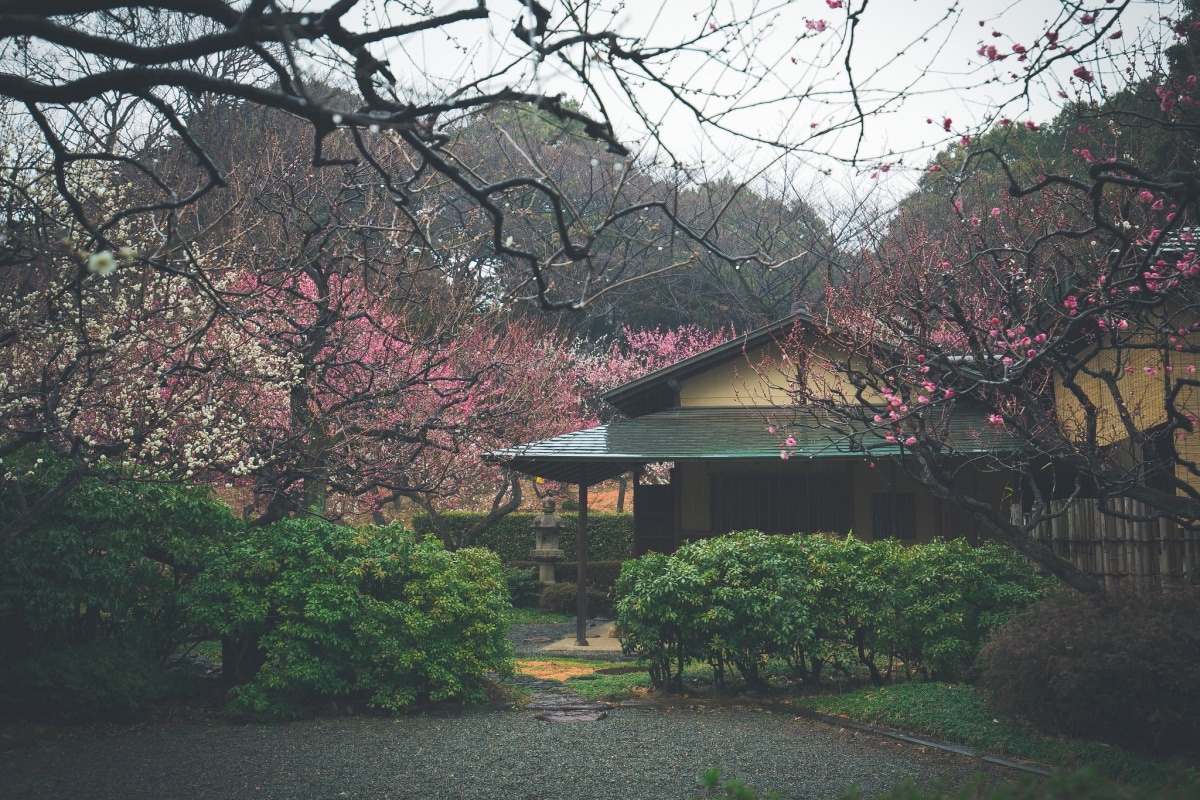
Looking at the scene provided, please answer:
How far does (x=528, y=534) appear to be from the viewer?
23219 millimetres

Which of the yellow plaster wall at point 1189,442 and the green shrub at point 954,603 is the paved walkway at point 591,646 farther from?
the yellow plaster wall at point 1189,442

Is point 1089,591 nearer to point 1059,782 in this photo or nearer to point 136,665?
point 1059,782

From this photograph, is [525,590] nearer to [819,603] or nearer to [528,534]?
[528,534]

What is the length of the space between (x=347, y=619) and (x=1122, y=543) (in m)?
7.04

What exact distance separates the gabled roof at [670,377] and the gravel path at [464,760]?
806 cm

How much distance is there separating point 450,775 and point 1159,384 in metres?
8.52

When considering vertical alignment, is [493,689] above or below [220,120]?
below

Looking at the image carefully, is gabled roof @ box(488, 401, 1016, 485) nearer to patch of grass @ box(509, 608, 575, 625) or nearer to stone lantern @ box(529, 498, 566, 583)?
patch of grass @ box(509, 608, 575, 625)

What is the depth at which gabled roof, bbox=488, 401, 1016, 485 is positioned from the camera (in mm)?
13734

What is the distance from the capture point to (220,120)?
22.4 m

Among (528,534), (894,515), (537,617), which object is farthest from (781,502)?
(528,534)

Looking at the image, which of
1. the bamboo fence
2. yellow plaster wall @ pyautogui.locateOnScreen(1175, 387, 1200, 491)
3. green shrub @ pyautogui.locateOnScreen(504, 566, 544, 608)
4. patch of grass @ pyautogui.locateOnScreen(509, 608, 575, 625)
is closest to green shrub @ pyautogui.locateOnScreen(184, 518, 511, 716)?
the bamboo fence

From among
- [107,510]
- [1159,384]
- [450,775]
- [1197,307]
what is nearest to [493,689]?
[450,775]

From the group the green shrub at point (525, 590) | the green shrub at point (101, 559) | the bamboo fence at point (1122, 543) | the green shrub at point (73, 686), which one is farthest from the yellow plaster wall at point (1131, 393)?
the green shrub at point (525, 590)
